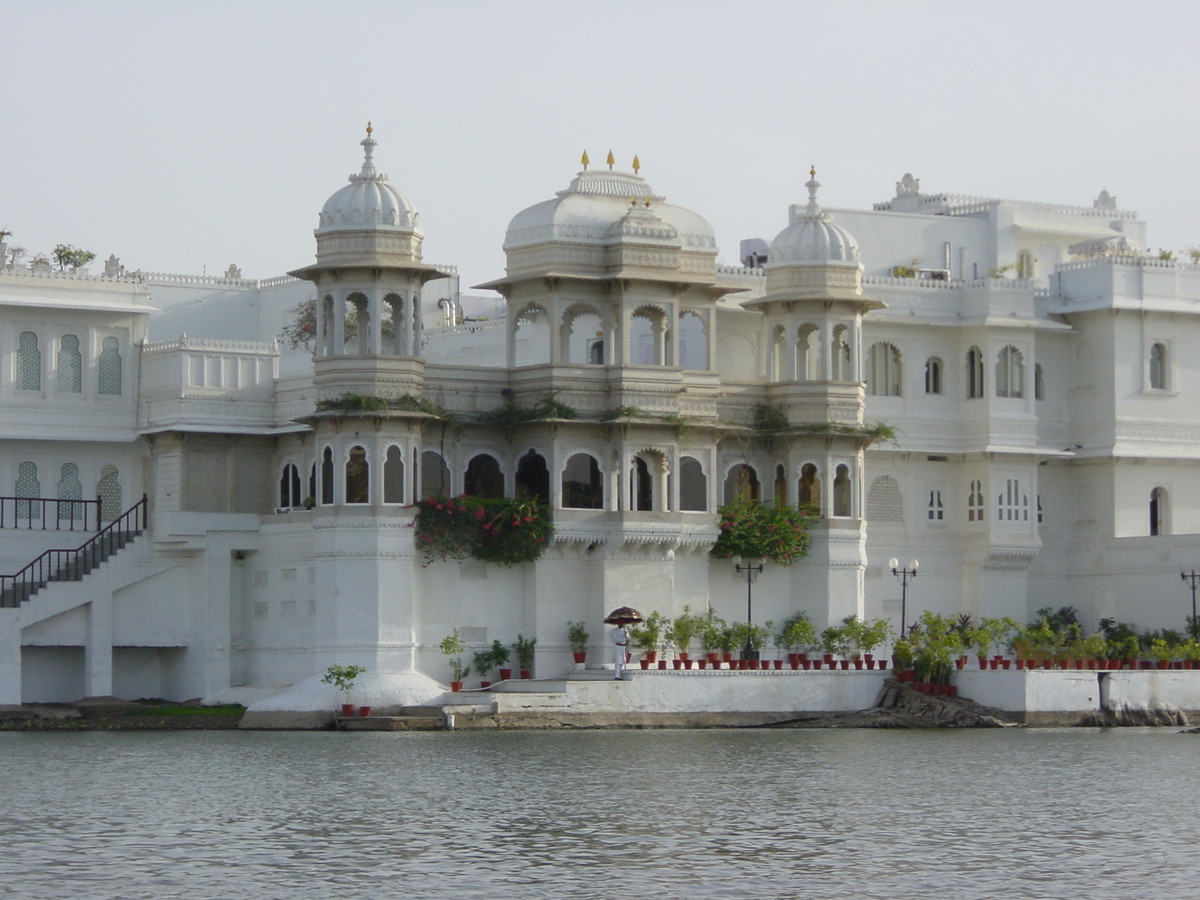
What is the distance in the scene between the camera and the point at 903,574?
55.8m

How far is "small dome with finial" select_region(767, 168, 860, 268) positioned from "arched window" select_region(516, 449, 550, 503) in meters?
7.02

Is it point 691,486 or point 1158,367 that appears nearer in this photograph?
point 691,486

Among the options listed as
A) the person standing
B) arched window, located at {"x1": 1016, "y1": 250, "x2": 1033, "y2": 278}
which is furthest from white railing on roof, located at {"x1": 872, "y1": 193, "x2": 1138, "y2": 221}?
the person standing

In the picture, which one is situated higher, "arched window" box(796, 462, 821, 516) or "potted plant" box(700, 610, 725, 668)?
"arched window" box(796, 462, 821, 516)

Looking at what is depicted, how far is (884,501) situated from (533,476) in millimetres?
10326

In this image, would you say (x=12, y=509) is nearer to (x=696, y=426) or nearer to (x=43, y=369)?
(x=43, y=369)

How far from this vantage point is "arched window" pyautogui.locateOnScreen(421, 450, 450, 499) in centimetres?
5300

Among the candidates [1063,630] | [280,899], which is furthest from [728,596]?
[280,899]

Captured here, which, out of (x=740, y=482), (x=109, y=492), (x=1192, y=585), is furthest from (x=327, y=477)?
(x=1192, y=585)

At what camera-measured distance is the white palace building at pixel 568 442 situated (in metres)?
51.3

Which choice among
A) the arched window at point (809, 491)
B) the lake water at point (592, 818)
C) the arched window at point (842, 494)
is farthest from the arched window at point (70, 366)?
the arched window at point (842, 494)

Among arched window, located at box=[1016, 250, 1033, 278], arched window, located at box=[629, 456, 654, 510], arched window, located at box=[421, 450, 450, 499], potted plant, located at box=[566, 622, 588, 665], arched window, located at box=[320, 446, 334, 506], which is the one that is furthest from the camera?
arched window, located at box=[1016, 250, 1033, 278]

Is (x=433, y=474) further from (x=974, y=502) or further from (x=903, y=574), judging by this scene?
(x=974, y=502)

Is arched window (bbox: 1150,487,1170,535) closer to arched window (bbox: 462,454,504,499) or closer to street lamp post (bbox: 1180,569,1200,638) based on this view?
street lamp post (bbox: 1180,569,1200,638)
